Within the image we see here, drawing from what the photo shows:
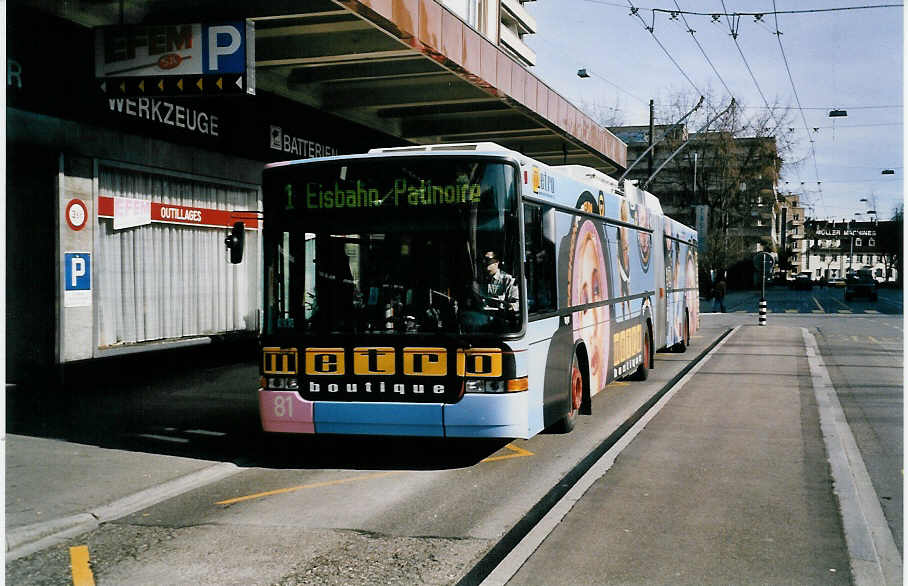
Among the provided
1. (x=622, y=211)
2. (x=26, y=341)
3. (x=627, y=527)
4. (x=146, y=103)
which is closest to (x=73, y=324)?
(x=26, y=341)

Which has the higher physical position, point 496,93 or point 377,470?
point 496,93

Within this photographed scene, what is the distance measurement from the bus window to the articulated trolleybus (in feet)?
0.09

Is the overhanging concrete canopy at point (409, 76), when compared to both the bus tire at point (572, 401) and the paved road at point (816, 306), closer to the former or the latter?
the bus tire at point (572, 401)

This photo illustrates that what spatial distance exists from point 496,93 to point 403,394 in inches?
389

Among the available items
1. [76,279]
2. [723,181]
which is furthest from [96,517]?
[723,181]

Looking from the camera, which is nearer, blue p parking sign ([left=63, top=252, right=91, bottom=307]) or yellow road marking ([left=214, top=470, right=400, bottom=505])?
yellow road marking ([left=214, top=470, right=400, bottom=505])

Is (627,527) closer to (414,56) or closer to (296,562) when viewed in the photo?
(296,562)

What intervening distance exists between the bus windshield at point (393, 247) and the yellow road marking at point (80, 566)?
2.90 m

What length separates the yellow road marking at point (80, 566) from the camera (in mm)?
5480

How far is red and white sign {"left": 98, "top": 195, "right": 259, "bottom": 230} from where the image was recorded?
13.9m

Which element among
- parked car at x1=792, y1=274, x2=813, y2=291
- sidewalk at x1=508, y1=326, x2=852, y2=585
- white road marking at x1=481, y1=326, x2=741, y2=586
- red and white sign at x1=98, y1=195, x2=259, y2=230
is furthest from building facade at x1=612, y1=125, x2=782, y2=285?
white road marking at x1=481, y1=326, x2=741, y2=586

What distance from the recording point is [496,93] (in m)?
17.0

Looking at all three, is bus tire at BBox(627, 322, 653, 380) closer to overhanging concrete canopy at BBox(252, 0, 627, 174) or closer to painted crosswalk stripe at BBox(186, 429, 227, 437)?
overhanging concrete canopy at BBox(252, 0, 627, 174)

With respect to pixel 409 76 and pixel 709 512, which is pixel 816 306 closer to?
pixel 409 76
